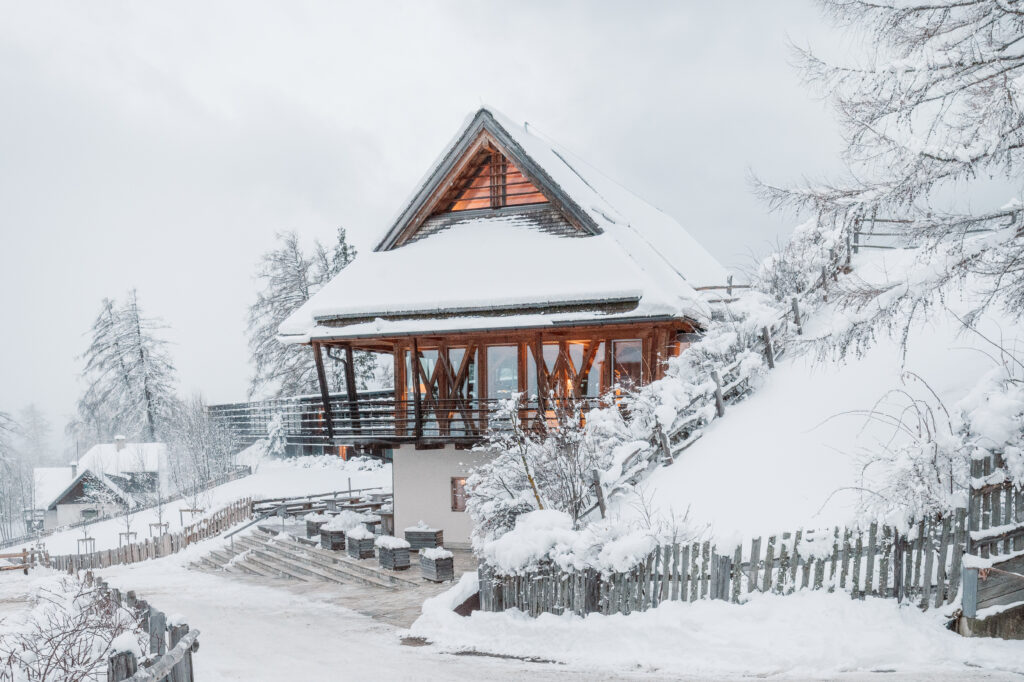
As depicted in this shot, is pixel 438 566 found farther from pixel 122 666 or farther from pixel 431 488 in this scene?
pixel 122 666

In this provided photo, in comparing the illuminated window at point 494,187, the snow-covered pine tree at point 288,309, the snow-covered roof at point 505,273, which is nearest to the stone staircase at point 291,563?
the snow-covered roof at point 505,273

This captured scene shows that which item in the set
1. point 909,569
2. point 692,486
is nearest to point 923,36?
point 909,569

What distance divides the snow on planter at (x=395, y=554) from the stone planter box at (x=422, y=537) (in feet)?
3.35

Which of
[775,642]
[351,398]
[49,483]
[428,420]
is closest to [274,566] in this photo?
[351,398]

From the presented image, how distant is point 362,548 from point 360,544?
12 cm

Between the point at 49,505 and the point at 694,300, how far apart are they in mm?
53383

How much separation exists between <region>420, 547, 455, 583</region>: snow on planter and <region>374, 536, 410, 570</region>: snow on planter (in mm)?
1140

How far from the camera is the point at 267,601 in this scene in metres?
17.0

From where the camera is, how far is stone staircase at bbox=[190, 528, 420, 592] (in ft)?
57.7

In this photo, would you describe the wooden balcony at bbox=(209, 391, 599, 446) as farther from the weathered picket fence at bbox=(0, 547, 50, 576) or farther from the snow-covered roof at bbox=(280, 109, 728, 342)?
the weathered picket fence at bbox=(0, 547, 50, 576)

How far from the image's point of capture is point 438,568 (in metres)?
16.3

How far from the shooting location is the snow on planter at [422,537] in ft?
61.7

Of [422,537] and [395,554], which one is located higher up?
[422,537]

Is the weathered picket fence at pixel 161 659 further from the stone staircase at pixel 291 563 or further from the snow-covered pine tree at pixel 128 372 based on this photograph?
the snow-covered pine tree at pixel 128 372
